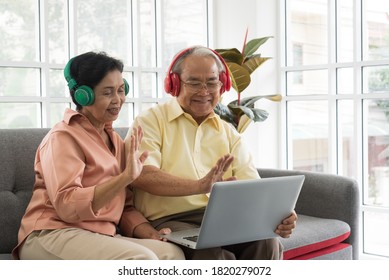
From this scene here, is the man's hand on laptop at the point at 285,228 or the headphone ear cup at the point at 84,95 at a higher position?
the headphone ear cup at the point at 84,95

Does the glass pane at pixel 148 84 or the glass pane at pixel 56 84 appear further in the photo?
the glass pane at pixel 148 84

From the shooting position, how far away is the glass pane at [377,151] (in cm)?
417

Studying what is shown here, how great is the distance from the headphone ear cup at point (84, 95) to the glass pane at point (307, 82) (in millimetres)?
2655

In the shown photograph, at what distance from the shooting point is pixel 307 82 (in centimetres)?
457

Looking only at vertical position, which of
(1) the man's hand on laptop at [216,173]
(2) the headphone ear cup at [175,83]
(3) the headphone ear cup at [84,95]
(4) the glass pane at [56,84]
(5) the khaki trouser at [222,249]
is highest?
(4) the glass pane at [56,84]

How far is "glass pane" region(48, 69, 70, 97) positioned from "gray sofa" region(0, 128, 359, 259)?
962mm

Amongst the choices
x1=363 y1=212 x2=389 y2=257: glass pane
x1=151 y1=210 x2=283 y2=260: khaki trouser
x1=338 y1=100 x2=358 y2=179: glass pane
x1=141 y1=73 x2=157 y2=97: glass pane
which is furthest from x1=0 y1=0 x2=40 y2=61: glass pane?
x1=363 y1=212 x2=389 y2=257: glass pane

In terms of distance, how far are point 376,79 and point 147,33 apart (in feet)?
5.46

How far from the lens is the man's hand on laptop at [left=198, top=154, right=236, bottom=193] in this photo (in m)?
2.12

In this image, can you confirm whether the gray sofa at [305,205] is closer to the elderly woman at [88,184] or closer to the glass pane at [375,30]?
the elderly woman at [88,184]

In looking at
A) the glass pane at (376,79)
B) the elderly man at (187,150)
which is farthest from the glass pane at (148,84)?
the elderly man at (187,150)

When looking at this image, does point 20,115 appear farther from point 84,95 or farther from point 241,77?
point 84,95

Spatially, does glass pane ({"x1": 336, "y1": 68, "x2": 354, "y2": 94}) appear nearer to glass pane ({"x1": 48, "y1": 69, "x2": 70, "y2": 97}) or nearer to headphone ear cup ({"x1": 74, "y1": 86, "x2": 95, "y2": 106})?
glass pane ({"x1": 48, "y1": 69, "x2": 70, "y2": 97})
